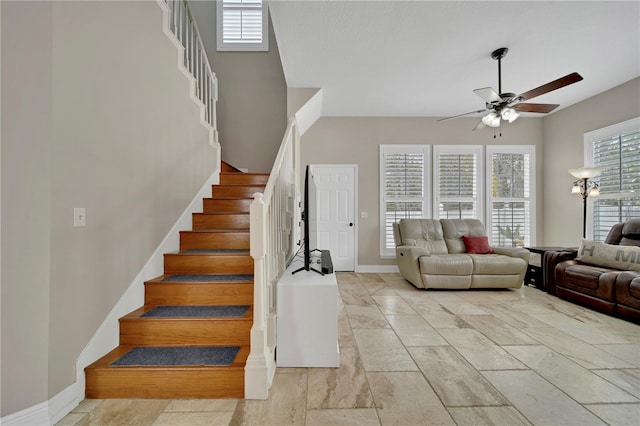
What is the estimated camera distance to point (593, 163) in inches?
167

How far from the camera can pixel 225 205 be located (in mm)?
3295

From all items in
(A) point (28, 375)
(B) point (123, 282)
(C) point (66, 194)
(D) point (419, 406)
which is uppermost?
(C) point (66, 194)

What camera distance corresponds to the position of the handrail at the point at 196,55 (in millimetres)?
3088

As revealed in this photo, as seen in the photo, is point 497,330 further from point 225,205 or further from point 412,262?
point 225,205

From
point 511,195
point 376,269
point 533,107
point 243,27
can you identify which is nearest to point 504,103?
point 533,107

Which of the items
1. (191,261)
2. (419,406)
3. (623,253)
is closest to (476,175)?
(623,253)

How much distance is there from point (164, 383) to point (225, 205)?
201 cm

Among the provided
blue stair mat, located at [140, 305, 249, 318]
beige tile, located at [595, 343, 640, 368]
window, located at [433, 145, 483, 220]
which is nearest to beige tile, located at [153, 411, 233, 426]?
blue stair mat, located at [140, 305, 249, 318]

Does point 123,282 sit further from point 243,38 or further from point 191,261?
point 243,38

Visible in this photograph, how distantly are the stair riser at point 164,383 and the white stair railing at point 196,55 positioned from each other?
114 inches

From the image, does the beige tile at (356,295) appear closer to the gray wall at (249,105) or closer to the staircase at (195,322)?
the staircase at (195,322)

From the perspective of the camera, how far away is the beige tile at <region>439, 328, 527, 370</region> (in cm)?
199

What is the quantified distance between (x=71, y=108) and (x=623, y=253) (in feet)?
17.2

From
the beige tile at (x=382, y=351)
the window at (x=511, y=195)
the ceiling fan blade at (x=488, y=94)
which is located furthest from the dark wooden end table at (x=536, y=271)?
the beige tile at (x=382, y=351)
